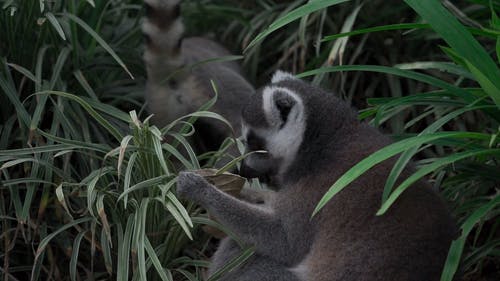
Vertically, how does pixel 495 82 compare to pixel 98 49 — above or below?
above

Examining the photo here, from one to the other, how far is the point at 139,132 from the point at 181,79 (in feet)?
4.86

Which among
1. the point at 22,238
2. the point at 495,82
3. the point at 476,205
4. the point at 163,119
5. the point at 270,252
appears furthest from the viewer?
the point at 163,119

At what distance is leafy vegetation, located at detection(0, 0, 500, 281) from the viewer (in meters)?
4.34

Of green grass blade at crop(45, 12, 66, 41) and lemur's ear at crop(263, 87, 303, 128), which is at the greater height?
green grass blade at crop(45, 12, 66, 41)

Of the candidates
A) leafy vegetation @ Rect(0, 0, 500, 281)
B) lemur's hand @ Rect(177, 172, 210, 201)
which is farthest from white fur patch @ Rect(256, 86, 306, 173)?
lemur's hand @ Rect(177, 172, 210, 201)

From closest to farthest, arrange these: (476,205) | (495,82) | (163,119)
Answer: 1. (495,82)
2. (476,205)
3. (163,119)

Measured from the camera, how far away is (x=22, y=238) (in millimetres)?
5453

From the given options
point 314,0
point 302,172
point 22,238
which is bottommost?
point 22,238

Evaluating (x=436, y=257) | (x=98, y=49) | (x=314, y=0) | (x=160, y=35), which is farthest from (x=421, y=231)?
(x=98, y=49)

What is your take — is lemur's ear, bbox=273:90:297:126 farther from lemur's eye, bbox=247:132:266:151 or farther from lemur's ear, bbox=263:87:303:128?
lemur's eye, bbox=247:132:266:151

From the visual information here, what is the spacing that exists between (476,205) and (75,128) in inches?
93.9

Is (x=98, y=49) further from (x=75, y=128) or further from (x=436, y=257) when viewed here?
(x=436, y=257)

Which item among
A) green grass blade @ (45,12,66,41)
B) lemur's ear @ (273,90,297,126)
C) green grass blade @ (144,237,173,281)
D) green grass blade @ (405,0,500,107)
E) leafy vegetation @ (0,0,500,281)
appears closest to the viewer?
green grass blade @ (405,0,500,107)

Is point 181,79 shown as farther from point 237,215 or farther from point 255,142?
point 237,215
